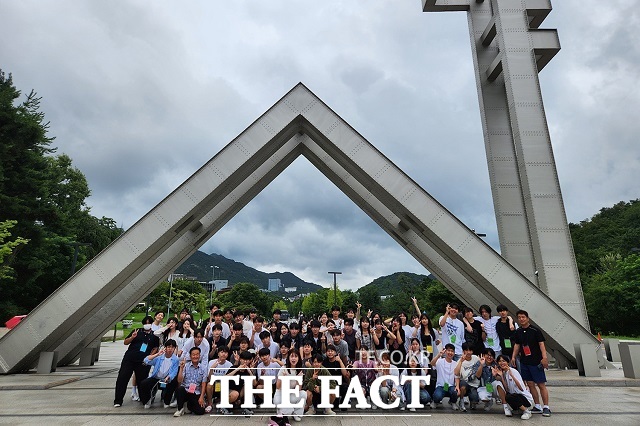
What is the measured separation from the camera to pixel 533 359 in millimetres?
7492

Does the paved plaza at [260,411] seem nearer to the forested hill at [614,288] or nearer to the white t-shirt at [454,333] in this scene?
the white t-shirt at [454,333]

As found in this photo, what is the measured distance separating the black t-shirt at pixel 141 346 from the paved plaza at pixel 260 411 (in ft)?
3.42

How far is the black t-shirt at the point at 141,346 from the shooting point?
8.39 m

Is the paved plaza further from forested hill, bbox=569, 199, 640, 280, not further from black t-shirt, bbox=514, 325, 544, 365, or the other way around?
forested hill, bbox=569, 199, 640, 280

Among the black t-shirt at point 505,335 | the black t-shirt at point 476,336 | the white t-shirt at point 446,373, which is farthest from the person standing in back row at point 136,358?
the black t-shirt at point 505,335

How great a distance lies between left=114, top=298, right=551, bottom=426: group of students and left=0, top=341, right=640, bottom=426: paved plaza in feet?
0.89

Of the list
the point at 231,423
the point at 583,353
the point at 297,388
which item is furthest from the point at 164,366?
the point at 583,353

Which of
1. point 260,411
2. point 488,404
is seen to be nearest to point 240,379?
point 260,411

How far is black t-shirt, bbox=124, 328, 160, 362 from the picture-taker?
8391 millimetres

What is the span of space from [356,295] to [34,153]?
65084 millimetres

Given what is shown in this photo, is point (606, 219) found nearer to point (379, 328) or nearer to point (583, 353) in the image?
point (583, 353)

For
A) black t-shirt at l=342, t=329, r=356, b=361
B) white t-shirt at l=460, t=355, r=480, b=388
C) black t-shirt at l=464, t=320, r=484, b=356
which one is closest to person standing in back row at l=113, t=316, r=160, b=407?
black t-shirt at l=342, t=329, r=356, b=361

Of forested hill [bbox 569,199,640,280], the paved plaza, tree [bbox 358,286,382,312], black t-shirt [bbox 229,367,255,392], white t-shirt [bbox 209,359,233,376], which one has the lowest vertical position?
the paved plaza

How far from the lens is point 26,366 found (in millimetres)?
12008
